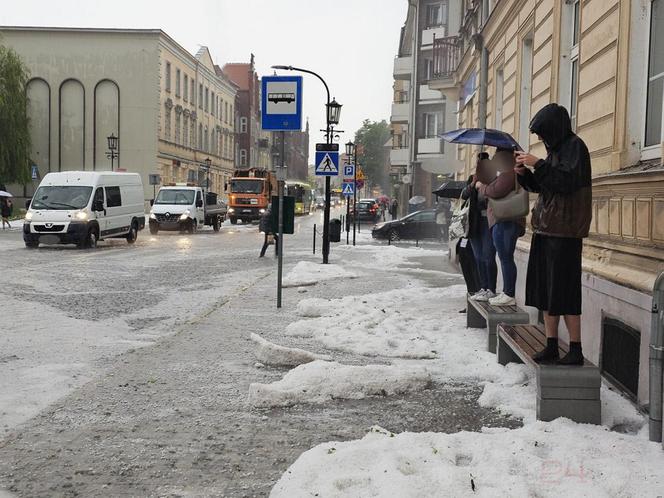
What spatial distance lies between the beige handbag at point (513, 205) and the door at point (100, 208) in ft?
55.1

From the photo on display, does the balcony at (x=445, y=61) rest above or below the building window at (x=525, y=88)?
above

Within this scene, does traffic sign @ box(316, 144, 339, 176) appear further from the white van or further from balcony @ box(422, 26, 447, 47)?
balcony @ box(422, 26, 447, 47)

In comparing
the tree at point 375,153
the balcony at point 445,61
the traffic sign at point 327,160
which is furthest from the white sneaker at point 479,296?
the tree at point 375,153

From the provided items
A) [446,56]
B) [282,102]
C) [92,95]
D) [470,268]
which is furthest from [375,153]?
[470,268]

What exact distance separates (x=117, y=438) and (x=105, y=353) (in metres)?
2.75

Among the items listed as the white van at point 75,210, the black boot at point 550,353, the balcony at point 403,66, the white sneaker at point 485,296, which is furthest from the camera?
the balcony at point 403,66

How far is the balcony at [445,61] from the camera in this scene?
24203mm

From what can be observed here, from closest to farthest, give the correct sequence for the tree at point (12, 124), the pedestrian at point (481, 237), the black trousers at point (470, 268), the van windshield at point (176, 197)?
the pedestrian at point (481, 237), the black trousers at point (470, 268), the van windshield at point (176, 197), the tree at point (12, 124)

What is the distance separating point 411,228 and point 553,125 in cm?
2534

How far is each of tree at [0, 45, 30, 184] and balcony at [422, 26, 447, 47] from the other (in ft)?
81.2

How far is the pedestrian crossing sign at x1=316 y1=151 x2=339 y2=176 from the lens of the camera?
1778 centimetres

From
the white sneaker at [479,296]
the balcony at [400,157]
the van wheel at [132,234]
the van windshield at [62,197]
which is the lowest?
the van wheel at [132,234]

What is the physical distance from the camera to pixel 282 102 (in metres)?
10.4

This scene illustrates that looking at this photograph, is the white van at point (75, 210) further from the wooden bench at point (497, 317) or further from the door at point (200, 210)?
the wooden bench at point (497, 317)
